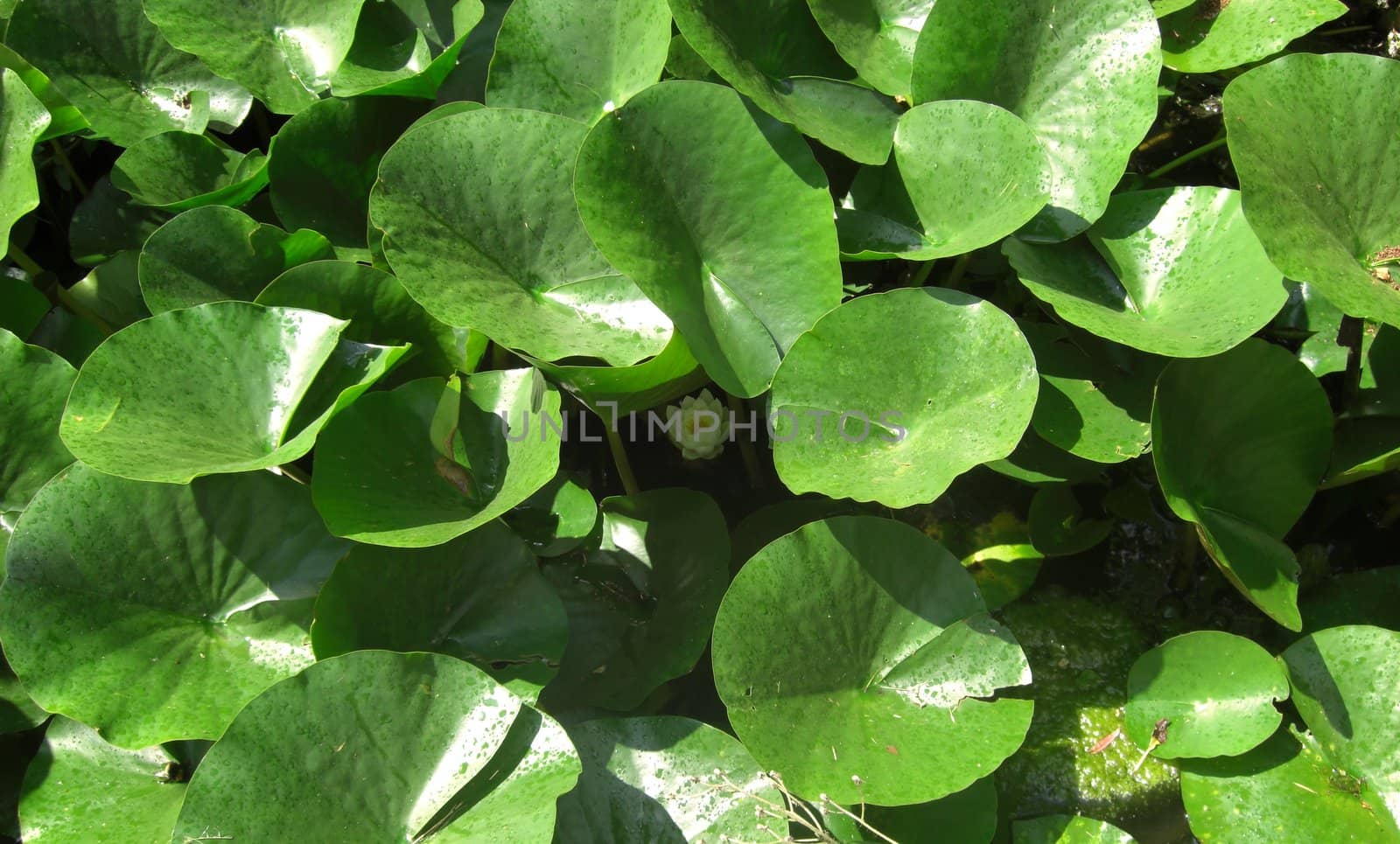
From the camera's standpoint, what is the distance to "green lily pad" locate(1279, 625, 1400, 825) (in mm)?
1373

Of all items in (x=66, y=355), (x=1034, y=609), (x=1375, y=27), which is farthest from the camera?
(x=1375, y=27)

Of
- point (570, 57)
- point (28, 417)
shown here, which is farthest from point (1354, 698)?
point (28, 417)

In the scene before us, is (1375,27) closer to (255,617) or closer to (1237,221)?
(1237,221)

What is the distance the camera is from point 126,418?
1.26 meters

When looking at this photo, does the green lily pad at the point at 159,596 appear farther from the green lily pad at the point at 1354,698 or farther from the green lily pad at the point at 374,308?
the green lily pad at the point at 1354,698

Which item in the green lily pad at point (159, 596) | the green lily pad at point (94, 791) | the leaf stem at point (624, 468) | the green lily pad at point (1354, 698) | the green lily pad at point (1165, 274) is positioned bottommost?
the green lily pad at point (1354, 698)

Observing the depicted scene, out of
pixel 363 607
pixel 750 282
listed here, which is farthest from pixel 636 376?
pixel 363 607

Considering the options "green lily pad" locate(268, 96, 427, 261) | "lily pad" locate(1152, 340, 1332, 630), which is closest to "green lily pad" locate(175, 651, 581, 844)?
"green lily pad" locate(268, 96, 427, 261)

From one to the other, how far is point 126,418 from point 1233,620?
5.96 feet

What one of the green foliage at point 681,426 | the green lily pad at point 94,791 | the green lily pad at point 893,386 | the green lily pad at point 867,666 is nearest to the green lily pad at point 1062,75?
the green foliage at point 681,426

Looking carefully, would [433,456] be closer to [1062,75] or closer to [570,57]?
[570,57]

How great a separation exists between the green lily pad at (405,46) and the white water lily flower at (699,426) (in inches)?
27.5

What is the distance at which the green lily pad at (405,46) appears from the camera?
1.60 m

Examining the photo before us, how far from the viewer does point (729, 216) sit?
55.2 inches
